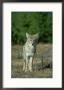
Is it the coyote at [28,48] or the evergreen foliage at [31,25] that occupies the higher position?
the evergreen foliage at [31,25]

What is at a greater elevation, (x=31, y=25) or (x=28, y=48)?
(x=31, y=25)

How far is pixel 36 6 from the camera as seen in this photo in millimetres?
6129

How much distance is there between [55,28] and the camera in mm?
6133

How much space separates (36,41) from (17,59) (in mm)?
115

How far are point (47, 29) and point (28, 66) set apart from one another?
0.18 metres

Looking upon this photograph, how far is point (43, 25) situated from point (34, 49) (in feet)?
0.37

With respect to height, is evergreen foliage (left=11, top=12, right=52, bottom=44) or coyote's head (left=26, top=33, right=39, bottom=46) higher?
evergreen foliage (left=11, top=12, right=52, bottom=44)

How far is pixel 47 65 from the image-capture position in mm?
6133

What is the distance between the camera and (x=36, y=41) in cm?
613

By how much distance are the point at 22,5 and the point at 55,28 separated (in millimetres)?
176

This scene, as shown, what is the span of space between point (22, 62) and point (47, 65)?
0.11 m

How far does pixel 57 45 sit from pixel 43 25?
11cm

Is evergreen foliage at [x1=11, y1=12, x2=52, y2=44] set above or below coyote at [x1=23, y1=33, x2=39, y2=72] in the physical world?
above

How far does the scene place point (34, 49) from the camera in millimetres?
6133
